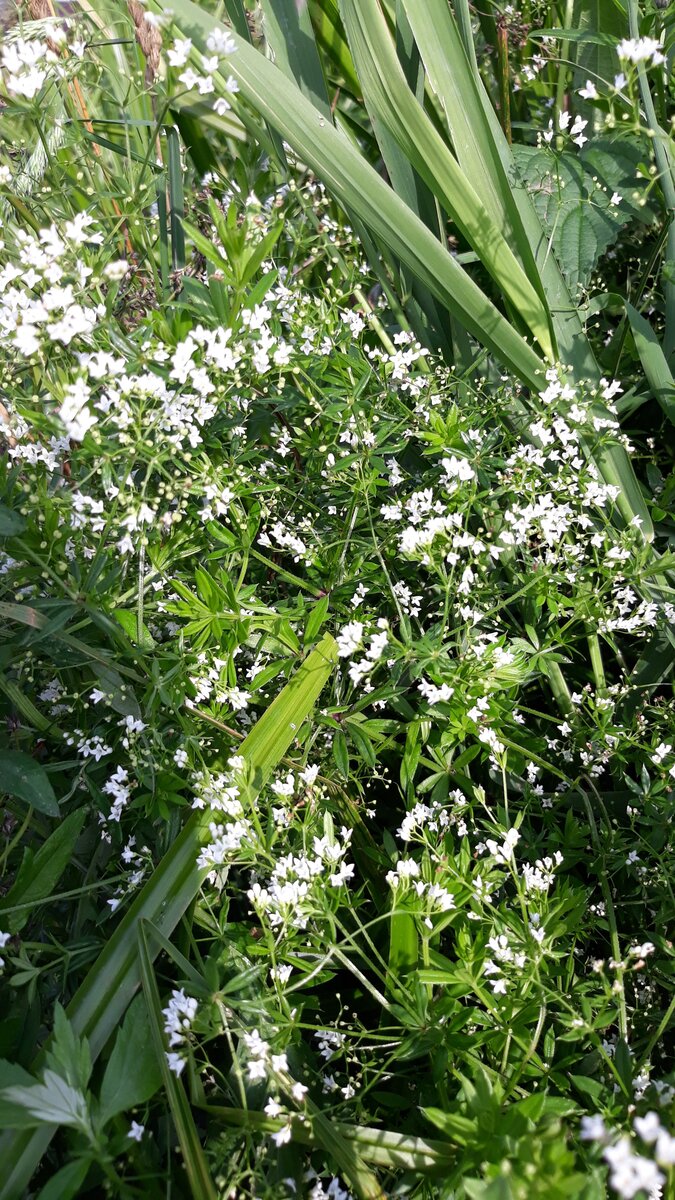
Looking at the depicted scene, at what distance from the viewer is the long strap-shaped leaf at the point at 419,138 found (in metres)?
1.54

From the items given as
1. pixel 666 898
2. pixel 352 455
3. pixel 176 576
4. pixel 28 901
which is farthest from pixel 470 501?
pixel 28 901

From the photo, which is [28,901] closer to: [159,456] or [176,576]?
[176,576]

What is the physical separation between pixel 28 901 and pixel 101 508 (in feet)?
2.09

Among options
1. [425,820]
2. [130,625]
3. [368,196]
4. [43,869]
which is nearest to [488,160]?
[368,196]

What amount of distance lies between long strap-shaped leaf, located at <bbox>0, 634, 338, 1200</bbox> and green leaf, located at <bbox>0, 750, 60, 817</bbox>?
20cm

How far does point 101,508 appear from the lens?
3.77 feet

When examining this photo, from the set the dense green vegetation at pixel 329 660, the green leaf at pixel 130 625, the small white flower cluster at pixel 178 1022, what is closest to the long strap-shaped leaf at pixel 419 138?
the dense green vegetation at pixel 329 660

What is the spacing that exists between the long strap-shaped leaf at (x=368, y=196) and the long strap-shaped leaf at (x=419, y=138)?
74 millimetres

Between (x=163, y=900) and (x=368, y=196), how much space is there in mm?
1240

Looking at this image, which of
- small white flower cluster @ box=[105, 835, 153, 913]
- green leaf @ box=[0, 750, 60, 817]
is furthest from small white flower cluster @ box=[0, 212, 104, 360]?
small white flower cluster @ box=[105, 835, 153, 913]

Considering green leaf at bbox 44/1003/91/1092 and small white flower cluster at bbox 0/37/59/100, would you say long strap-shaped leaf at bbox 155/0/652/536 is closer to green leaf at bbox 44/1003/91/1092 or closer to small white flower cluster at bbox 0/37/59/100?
small white flower cluster at bbox 0/37/59/100

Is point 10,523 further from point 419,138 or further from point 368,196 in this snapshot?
point 419,138

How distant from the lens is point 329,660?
4.49ft

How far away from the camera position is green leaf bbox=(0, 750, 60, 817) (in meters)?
1.31
